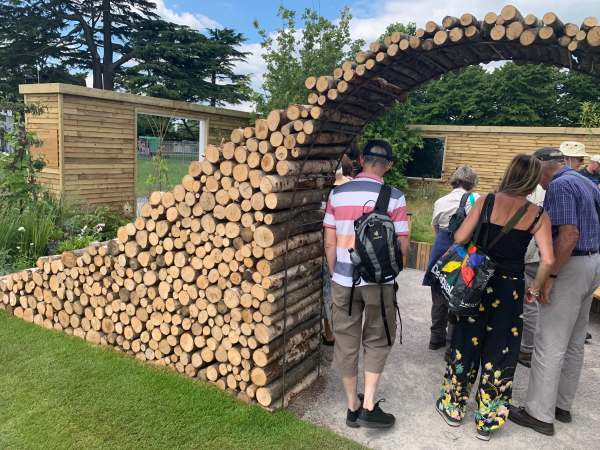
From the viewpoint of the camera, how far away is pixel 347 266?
119 inches

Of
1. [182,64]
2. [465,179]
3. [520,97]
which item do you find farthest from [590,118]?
[182,64]

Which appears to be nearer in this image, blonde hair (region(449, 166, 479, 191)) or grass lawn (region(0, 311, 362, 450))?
grass lawn (region(0, 311, 362, 450))

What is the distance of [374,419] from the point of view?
3.16 meters

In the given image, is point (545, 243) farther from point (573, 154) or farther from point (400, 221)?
point (573, 154)

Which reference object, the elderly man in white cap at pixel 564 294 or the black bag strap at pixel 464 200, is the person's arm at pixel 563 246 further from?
the black bag strap at pixel 464 200

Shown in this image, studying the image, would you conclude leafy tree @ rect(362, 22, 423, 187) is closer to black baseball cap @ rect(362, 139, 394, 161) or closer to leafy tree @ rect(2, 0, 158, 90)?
black baseball cap @ rect(362, 139, 394, 161)

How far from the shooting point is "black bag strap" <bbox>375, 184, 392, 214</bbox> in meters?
2.93

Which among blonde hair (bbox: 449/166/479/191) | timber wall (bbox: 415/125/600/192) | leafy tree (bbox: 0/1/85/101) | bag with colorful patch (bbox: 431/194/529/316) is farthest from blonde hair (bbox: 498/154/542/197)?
leafy tree (bbox: 0/1/85/101)

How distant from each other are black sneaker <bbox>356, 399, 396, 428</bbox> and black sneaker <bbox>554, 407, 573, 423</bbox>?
1.28m

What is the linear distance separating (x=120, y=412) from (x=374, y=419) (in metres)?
1.87

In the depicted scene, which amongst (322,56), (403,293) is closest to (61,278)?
(403,293)

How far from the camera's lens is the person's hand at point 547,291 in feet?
9.88

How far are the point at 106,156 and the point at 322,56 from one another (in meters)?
6.74

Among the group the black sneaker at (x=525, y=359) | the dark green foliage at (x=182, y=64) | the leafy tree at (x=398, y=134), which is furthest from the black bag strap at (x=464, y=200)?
the dark green foliage at (x=182, y=64)
